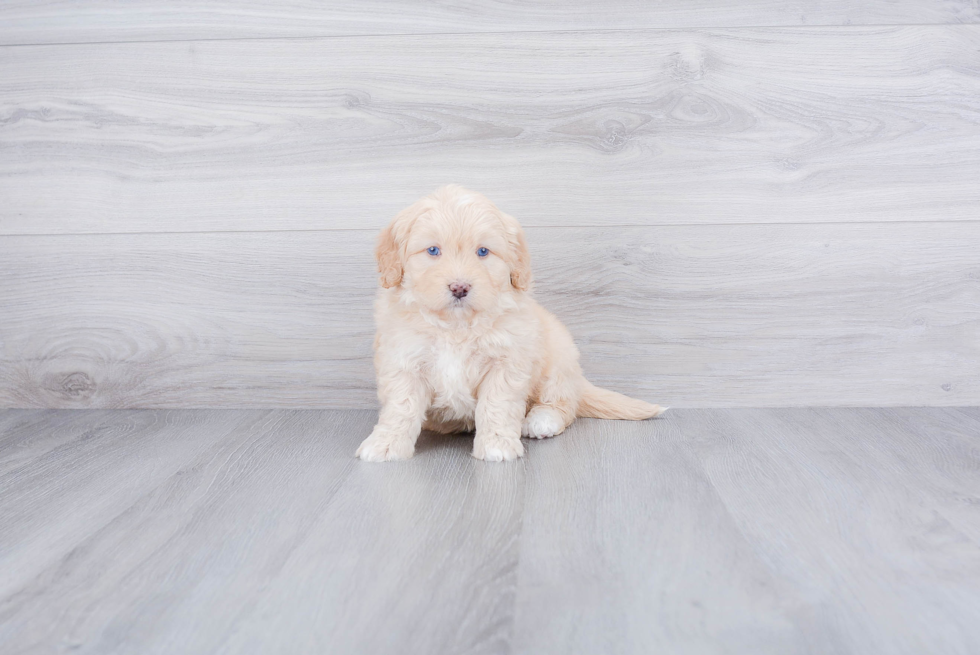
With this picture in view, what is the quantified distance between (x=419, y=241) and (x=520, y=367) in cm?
34

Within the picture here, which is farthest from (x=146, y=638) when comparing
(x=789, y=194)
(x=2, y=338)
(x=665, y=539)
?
(x=789, y=194)

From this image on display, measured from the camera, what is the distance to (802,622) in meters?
0.87

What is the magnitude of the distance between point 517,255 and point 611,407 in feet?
1.64

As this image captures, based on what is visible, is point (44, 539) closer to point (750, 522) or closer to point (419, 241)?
point (419, 241)

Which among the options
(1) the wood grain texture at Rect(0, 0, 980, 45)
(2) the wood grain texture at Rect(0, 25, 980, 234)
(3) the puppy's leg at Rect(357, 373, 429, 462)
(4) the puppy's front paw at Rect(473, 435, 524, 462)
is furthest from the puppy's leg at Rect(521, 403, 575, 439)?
(1) the wood grain texture at Rect(0, 0, 980, 45)

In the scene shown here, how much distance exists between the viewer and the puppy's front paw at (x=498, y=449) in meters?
1.50

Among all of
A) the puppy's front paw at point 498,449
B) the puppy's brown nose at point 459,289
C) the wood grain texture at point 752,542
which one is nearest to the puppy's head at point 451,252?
the puppy's brown nose at point 459,289

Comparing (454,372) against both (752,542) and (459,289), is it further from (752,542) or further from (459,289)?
(752,542)

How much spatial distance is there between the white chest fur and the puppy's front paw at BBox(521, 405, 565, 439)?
16 centimetres

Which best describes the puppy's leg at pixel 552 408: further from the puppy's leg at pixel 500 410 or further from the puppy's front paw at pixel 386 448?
the puppy's front paw at pixel 386 448

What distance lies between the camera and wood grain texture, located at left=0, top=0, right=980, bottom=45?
184cm

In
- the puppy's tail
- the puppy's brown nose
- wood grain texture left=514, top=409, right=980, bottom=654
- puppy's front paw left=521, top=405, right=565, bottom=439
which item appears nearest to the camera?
wood grain texture left=514, top=409, right=980, bottom=654

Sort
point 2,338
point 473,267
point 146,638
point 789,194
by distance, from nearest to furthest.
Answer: point 146,638, point 473,267, point 789,194, point 2,338

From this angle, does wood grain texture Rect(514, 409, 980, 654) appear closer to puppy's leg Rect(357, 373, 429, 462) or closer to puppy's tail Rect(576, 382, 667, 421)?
puppy's tail Rect(576, 382, 667, 421)
